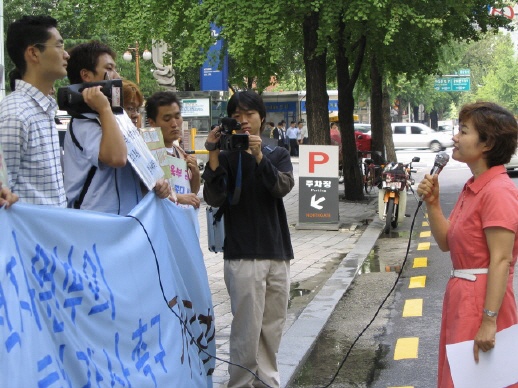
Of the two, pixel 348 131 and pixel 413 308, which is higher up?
pixel 348 131

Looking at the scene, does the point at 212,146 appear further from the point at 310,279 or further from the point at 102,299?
the point at 310,279

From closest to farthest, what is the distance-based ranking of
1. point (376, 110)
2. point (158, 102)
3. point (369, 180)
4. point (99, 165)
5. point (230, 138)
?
point (99, 165), point (230, 138), point (158, 102), point (369, 180), point (376, 110)

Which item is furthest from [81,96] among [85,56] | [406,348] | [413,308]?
[413,308]

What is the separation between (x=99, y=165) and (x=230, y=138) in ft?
3.20

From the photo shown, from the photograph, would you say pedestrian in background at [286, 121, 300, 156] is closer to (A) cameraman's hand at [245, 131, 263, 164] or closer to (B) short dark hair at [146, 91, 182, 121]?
(B) short dark hair at [146, 91, 182, 121]

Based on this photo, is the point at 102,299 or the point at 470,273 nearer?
the point at 102,299

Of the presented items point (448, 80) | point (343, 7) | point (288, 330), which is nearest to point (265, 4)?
point (343, 7)

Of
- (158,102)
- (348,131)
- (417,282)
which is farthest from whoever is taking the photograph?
(348,131)

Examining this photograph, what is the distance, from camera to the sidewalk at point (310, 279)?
6.98 meters

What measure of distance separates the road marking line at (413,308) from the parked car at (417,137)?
47.6m

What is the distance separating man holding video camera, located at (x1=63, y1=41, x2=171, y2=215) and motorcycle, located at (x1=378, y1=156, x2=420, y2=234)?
34.8 ft

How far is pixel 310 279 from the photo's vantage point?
1034 cm

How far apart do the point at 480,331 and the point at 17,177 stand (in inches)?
77.9

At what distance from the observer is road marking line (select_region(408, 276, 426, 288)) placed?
9.91m
